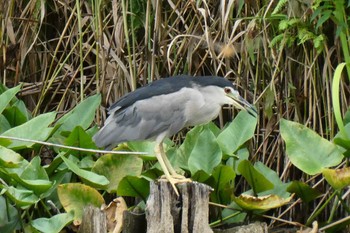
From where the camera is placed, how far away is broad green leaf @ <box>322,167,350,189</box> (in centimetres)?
506

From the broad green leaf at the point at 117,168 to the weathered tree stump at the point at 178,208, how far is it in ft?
2.91

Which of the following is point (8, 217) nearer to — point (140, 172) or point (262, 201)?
point (140, 172)

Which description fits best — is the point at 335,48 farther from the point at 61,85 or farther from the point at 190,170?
the point at 61,85

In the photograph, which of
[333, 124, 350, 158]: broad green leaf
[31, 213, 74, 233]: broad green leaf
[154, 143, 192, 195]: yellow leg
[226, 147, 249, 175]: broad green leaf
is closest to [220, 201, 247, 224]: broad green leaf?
[226, 147, 249, 175]: broad green leaf

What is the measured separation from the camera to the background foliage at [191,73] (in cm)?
531

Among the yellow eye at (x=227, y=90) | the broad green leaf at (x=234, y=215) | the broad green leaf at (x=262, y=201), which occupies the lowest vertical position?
the broad green leaf at (x=234, y=215)

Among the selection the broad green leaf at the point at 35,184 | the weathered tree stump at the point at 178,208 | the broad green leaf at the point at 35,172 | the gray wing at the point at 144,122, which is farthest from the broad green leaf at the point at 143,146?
the weathered tree stump at the point at 178,208

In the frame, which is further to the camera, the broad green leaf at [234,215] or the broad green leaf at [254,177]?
the broad green leaf at [234,215]

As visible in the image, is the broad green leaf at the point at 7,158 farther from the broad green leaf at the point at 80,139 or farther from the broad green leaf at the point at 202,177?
the broad green leaf at the point at 202,177

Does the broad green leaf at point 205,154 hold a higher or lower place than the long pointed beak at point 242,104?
lower

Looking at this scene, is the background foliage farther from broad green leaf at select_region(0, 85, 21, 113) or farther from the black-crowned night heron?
the black-crowned night heron

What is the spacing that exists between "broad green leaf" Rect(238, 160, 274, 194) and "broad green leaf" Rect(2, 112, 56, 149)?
1.10 m

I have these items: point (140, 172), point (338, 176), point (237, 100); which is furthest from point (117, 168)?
point (338, 176)

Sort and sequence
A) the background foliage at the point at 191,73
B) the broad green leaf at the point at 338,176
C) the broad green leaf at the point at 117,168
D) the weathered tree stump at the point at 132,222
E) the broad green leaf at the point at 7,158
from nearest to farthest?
the weathered tree stump at the point at 132,222 < the broad green leaf at the point at 7,158 < the broad green leaf at the point at 338,176 < the background foliage at the point at 191,73 < the broad green leaf at the point at 117,168
